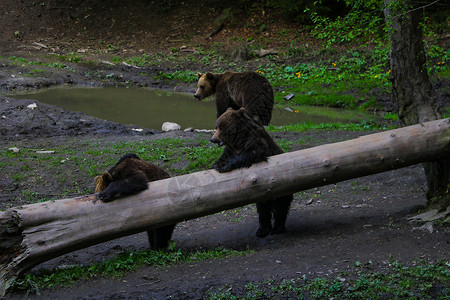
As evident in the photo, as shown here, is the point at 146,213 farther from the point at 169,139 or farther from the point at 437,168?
the point at 169,139

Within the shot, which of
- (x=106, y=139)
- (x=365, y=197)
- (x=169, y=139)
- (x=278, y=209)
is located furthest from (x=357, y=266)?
(x=106, y=139)

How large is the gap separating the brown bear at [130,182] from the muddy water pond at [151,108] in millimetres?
9129

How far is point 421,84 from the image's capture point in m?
7.55

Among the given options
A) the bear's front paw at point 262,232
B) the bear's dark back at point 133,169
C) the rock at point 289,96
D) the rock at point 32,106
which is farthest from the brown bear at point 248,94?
the rock at point 289,96

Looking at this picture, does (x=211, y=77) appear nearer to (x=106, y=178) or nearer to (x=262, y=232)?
(x=262, y=232)

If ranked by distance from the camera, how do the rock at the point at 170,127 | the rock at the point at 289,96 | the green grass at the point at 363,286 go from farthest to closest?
the rock at the point at 289,96, the rock at the point at 170,127, the green grass at the point at 363,286

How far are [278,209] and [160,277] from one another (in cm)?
221

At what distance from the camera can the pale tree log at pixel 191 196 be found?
6.03 meters

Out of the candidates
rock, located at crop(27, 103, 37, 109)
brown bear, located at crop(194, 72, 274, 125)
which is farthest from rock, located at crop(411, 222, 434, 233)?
rock, located at crop(27, 103, 37, 109)

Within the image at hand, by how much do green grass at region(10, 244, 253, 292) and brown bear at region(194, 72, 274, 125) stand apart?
16.7ft

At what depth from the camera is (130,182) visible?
20.4 feet

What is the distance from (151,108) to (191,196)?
1293 cm

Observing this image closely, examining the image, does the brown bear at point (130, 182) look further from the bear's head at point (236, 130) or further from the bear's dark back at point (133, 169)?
the bear's head at point (236, 130)

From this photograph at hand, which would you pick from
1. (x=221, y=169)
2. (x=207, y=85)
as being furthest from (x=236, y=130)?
(x=207, y=85)
